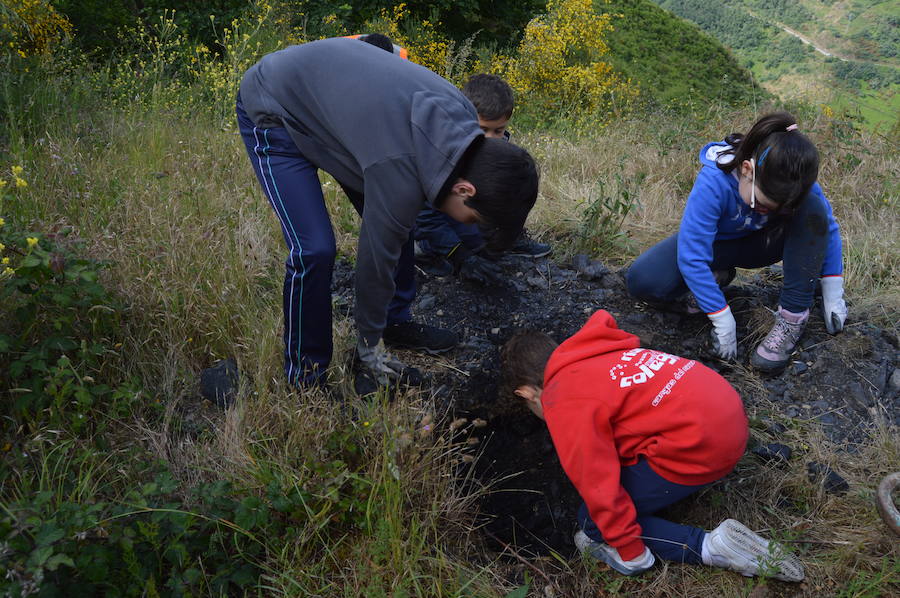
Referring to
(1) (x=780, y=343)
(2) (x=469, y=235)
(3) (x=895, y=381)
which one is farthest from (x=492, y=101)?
(3) (x=895, y=381)

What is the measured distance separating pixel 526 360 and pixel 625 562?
2.26 ft

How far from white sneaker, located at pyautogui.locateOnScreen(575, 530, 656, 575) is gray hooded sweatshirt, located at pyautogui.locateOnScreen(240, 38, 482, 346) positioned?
0.99 meters

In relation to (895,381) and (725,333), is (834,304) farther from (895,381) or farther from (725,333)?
(725,333)

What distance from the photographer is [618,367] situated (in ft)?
6.32

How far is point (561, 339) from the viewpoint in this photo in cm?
301

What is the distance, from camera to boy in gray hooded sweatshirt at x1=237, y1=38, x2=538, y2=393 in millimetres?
1763

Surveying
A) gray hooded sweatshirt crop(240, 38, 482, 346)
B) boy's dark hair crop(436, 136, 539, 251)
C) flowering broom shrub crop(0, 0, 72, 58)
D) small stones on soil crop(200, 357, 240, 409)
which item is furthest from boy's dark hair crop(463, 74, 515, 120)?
flowering broom shrub crop(0, 0, 72, 58)

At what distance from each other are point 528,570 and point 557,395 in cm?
56

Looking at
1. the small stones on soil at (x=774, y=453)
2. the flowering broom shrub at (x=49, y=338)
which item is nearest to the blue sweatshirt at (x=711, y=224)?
the small stones on soil at (x=774, y=453)

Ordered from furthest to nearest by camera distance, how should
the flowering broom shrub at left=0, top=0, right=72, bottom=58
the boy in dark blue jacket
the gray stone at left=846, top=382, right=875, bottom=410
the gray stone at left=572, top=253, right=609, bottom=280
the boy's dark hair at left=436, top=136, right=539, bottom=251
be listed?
the flowering broom shrub at left=0, top=0, right=72, bottom=58, the gray stone at left=572, top=253, right=609, bottom=280, the boy in dark blue jacket, the gray stone at left=846, top=382, right=875, bottom=410, the boy's dark hair at left=436, top=136, right=539, bottom=251

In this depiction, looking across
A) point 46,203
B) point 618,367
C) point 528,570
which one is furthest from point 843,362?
point 46,203

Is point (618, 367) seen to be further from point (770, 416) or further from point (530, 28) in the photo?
point (530, 28)

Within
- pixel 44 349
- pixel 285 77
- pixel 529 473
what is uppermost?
pixel 285 77

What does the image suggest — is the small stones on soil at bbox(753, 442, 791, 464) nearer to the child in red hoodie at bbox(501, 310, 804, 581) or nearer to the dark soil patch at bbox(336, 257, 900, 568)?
the dark soil patch at bbox(336, 257, 900, 568)
